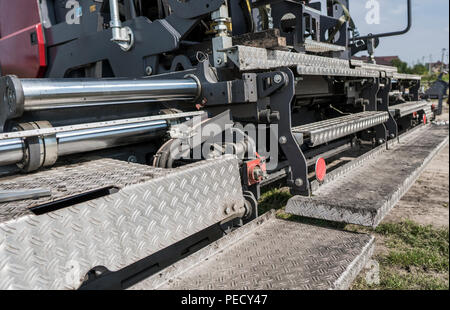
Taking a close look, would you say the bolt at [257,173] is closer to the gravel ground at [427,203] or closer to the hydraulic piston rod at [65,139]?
the hydraulic piston rod at [65,139]

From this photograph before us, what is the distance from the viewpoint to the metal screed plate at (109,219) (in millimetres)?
1286

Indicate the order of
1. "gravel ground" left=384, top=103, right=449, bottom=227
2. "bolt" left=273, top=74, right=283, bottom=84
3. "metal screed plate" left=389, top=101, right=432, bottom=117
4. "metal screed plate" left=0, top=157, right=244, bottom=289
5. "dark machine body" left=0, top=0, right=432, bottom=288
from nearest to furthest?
"metal screed plate" left=0, top=157, right=244, bottom=289, "dark machine body" left=0, top=0, right=432, bottom=288, "bolt" left=273, top=74, right=283, bottom=84, "gravel ground" left=384, top=103, right=449, bottom=227, "metal screed plate" left=389, top=101, right=432, bottom=117

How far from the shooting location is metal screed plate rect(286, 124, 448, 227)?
2.37 meters

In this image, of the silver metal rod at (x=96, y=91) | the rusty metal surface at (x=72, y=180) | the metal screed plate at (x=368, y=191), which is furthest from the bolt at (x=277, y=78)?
the rusty metal surface at (x=72, y=180)

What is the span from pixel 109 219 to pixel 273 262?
2.68ft

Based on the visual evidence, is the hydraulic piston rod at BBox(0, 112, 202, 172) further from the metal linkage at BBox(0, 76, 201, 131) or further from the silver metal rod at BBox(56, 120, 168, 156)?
the metal linkage at BBox(0, 76, 201, 131)

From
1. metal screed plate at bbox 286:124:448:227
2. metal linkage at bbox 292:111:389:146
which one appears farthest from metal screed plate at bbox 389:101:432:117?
metal screed plate at bbox 286:124:448:227

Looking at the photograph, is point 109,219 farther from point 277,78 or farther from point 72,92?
point 277,78

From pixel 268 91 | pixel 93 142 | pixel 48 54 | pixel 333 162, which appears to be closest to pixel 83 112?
pixel 93 142

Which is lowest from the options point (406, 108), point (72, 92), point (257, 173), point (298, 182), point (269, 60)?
point (298, 182)

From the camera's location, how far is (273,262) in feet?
5.99

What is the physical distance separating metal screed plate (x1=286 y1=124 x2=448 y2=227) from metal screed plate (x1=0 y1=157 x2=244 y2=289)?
604 millimetres

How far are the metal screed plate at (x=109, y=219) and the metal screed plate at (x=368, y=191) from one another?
60 cm

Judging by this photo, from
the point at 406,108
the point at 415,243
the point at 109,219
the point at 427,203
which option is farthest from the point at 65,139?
the point at 406,108
